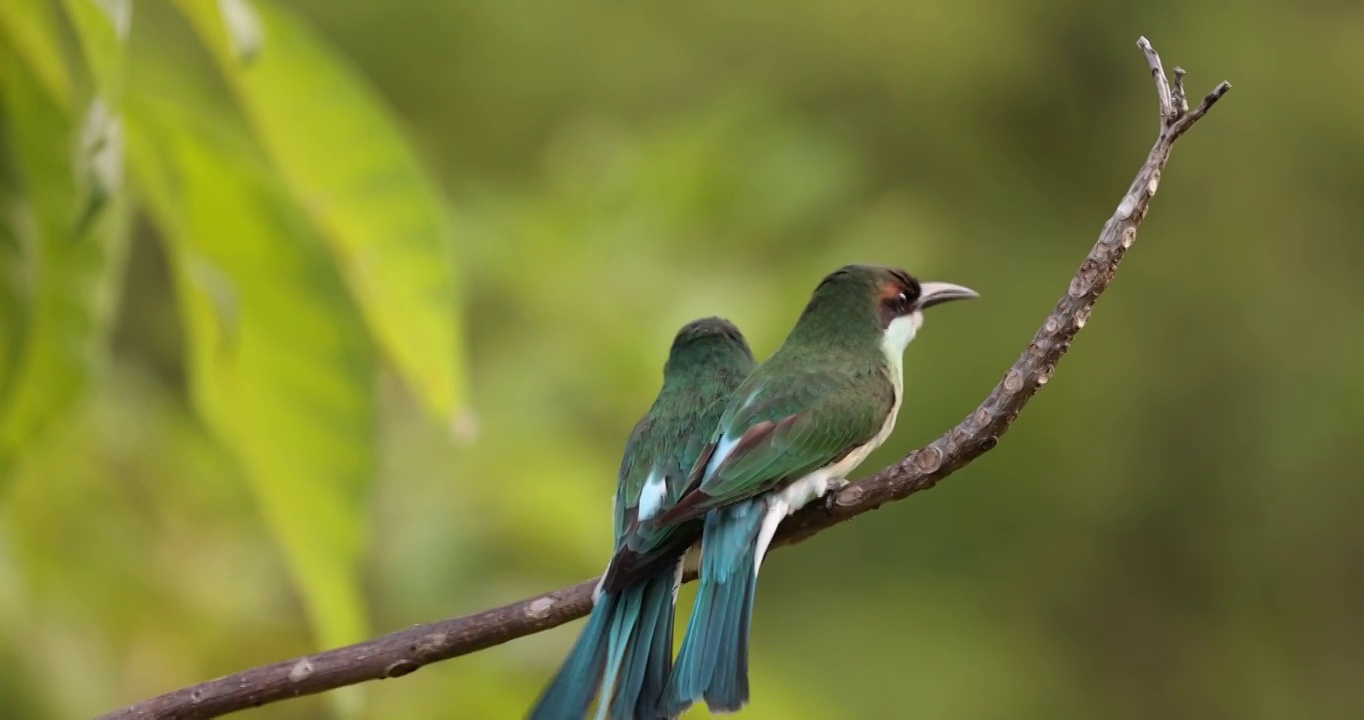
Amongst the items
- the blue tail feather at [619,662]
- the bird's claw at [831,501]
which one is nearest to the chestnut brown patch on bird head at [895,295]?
the bird's claw at [831,501]

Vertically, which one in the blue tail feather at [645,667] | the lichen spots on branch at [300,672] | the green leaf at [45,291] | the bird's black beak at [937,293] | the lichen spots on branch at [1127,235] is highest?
the green leaf at [45,291]

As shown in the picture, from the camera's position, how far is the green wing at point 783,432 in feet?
5.64

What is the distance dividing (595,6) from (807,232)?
1.97m

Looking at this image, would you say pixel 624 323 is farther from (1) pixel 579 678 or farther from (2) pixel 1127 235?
(2) pixel 1127 235

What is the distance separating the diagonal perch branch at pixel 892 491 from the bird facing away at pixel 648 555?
88 mm

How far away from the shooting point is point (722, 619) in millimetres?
1734

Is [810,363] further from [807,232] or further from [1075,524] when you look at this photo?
[1075,524]

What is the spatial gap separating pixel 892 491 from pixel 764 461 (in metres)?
0.23

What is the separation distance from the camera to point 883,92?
5812 mm

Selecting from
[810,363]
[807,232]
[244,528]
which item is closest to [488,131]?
[807,232]

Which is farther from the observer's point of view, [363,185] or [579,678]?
[363,185]

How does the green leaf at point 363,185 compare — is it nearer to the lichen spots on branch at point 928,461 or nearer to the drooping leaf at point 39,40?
the drooping leaf at point 39,40

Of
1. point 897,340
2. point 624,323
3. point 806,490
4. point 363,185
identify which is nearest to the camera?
point 363,185

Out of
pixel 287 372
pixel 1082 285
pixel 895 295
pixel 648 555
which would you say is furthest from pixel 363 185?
pixel 895 295
